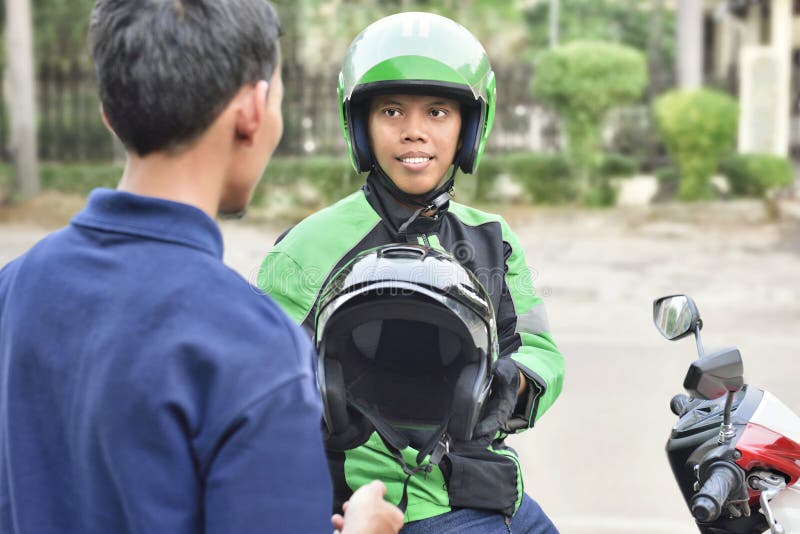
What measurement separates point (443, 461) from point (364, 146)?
0.68 metres

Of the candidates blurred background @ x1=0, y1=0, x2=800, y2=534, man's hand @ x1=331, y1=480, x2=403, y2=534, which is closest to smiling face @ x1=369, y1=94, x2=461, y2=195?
man's hand @ x1=331, y1=480, x2=403, y2=534

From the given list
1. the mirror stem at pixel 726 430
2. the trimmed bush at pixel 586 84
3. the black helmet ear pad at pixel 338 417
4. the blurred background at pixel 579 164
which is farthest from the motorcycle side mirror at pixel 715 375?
the trimmed bush at pixel 586 84

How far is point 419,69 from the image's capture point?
2111mm

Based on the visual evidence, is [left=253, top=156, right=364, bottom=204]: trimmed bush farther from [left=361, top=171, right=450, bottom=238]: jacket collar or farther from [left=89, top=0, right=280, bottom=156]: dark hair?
[left=89, top=0, right=280, bottom=156]: dark hair

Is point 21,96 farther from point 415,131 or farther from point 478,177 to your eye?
point 415,131

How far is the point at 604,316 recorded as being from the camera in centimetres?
919

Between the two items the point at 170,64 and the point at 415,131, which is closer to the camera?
the point at 170,64

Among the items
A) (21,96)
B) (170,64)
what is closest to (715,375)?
(170,64)

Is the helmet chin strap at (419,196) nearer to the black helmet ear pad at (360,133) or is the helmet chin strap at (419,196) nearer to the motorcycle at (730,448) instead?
the black helmet ear pad at (360,133)

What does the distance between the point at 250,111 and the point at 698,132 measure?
14107 mm

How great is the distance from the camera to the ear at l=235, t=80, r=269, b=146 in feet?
4.11

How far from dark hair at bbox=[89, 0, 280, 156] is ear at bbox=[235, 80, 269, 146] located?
0.04 feet

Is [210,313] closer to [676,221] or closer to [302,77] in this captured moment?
[676,221]

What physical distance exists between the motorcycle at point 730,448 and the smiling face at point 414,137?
52 centimetres
